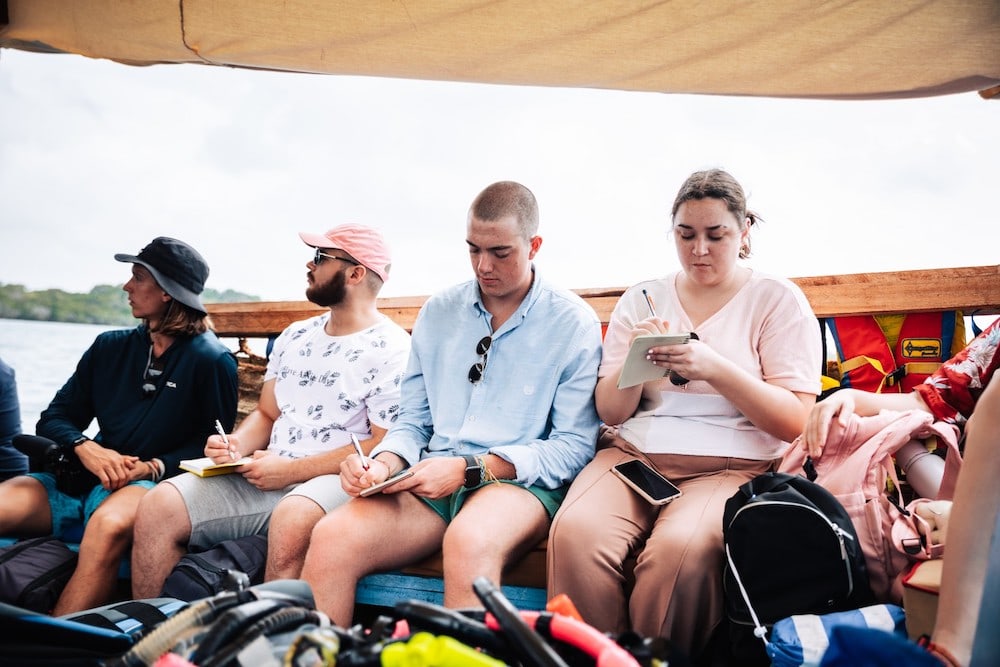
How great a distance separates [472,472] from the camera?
235cm

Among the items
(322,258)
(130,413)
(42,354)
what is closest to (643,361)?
(322,258)

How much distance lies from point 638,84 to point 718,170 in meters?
0.43

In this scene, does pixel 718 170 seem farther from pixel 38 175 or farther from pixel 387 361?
pixel 38 175

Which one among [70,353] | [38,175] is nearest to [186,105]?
[38,175]

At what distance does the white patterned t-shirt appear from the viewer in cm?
302

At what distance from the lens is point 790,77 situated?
2182 millimetres

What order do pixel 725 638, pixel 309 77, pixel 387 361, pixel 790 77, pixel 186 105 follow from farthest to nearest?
pixel 186 105 → pixel 387 361 → pixel 309 77 → pixel 790 77 → pixel 725 638

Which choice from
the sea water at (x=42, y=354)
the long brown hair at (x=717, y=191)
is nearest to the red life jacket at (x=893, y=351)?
the long brown hair at (x=717, y=191)

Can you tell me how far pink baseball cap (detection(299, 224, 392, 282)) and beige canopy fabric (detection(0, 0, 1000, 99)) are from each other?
0.93 m

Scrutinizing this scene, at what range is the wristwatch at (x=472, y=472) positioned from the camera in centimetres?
235

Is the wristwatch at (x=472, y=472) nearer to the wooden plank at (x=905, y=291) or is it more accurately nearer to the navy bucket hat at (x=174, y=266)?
the wooden plank at (x=905, y=291)

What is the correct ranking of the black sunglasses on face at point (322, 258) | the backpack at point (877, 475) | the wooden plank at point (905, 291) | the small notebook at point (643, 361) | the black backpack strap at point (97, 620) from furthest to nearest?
the black sunglasses on face at point (322, 258) → the wooden plank at point (905, 291) → the small notebook at point (643, 361) → the backpack at point (877, 475) → the black backpack strap at point (97, 620)

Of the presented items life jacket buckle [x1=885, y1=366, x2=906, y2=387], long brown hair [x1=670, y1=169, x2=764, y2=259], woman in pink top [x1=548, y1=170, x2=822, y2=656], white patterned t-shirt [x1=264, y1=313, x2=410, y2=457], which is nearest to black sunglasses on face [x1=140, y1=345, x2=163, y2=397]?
white patterned t-shirt [x1=264, y1=313, x2=410, y2=457]

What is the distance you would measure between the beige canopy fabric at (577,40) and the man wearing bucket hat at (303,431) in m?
1.04
